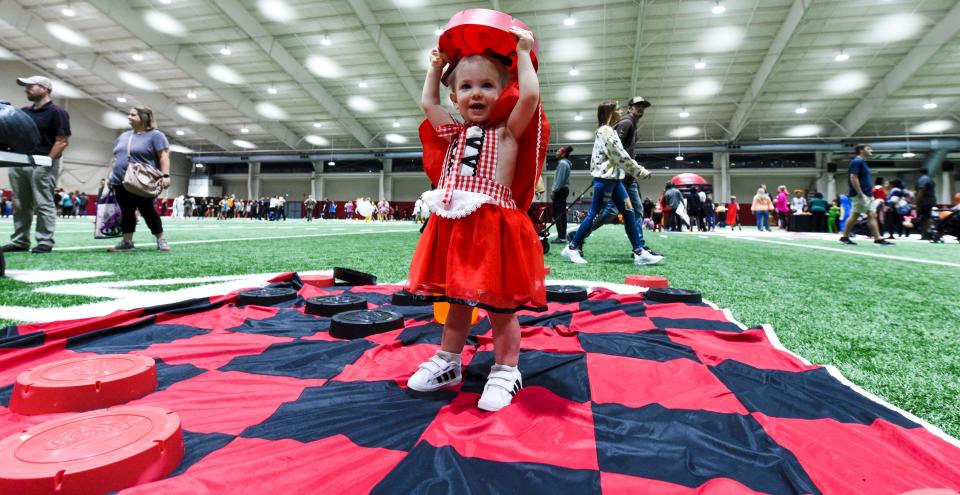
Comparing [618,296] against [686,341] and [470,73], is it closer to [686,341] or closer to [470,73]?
[686,341]

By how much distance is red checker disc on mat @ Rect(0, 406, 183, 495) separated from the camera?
0.65m

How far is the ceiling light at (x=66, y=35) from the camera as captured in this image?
1891 centimetres

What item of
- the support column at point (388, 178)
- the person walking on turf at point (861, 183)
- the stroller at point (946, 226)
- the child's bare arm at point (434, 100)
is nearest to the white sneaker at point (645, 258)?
the child's bare arm at point (434, 100)

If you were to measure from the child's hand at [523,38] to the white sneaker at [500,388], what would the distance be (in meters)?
0.91

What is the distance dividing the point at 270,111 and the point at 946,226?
2973 centimetres

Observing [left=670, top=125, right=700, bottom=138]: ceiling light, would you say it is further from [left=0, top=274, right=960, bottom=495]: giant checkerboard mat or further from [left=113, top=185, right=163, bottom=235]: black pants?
[left=0, top=274, right=960, bottom=495]: giant checkerboard mat

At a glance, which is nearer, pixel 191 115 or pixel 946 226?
pixel 946 226

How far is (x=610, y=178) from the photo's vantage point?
4.34 m

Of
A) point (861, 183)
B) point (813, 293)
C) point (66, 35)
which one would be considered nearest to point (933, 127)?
point (861, 183)

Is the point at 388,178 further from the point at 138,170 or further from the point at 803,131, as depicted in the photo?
the point at 138,170

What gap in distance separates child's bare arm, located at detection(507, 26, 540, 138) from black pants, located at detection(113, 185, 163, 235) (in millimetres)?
4851

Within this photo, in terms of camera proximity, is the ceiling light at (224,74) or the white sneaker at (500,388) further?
→ the ceiling light at (224,74)

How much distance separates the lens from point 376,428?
0.95 m

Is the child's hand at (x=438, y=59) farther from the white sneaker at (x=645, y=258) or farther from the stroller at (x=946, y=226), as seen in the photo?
the stroller at (x=946, y=226)
